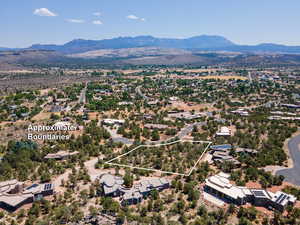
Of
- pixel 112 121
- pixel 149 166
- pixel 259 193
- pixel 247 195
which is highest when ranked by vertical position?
pixel 112 121

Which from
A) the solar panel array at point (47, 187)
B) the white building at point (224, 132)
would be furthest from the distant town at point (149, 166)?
the white building at point (224, 132)

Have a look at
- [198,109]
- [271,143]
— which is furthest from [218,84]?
[271,143]

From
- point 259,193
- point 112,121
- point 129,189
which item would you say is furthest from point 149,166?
point 112,121

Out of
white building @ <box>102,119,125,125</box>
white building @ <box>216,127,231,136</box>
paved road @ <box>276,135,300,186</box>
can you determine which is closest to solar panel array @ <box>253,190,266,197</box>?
paved road @ <box>276,135,300,186</box>

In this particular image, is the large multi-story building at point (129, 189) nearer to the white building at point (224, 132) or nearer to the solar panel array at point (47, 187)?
the solar panel array at point (47, 187)

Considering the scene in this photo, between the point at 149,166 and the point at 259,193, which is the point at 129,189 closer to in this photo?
the point at 149,166

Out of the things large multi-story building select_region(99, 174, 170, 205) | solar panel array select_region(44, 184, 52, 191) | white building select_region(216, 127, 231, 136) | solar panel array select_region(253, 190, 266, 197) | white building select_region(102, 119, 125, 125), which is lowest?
solar panel array select_region(44, 184, 52, 191)

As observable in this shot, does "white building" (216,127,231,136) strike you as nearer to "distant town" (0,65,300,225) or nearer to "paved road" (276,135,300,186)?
"distant town" (0,65,300,225)

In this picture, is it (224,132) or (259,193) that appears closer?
(259,193)

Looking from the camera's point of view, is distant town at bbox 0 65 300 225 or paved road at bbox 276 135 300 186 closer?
distant town at bbox 0 65 300 225
